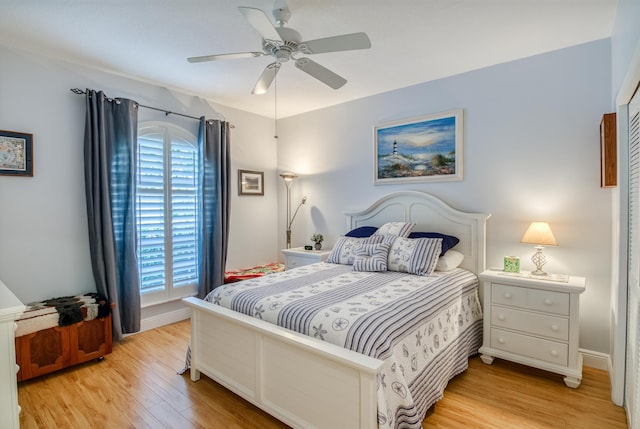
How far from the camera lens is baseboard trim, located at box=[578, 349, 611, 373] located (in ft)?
8.68

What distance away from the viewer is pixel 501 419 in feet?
6.73

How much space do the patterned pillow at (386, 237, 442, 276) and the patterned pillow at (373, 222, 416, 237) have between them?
0.20m

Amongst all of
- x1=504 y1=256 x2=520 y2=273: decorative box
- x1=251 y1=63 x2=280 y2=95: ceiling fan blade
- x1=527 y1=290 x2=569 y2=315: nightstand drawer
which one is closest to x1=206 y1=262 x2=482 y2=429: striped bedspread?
x1=504 y1=256 x2=520 y2=273: decorative box

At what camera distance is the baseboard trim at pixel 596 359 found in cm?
264

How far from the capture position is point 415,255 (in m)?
2.94

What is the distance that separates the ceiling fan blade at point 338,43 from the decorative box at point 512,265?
2.11m

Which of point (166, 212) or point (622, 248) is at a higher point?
point (166, 212)

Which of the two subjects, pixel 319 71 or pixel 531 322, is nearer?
pixel 319 71

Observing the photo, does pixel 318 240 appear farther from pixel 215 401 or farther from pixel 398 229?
pixel 215 401

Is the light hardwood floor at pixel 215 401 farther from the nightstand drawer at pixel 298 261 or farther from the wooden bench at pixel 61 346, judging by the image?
the nightstand drawer at pixel 298 261

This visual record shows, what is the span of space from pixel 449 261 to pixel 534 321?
0.78 m

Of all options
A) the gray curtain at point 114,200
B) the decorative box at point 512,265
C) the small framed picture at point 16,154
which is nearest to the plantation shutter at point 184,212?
the gray curtain at point 114,200

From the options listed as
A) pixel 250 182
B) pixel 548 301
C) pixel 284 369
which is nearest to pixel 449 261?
pixel 548 301

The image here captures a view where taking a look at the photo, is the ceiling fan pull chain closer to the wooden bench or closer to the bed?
the bed
